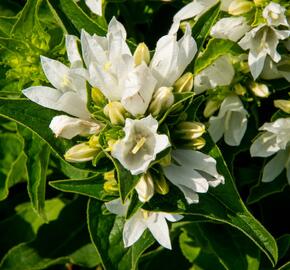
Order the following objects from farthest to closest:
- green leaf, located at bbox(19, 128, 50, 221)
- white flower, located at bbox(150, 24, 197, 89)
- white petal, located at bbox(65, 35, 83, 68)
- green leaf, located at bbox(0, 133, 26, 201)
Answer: green leaf, located at bbox(0, 133, 26, 201) → green leaf, located at bbox(19, 128, 50, 221) → white petal, located at bbox(65, 35, 83, 68) → white flower, located at bbox(150, 24, 197, 89)

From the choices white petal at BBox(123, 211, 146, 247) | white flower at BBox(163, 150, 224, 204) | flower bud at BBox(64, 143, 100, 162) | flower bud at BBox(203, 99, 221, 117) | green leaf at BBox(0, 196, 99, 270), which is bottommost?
green leaf at BBox(0, 196, 99, 270)

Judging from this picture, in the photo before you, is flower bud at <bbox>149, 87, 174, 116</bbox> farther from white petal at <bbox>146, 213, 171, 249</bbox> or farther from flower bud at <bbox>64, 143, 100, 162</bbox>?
white petal at <bbox>146, 213, 171, 249</bbox>

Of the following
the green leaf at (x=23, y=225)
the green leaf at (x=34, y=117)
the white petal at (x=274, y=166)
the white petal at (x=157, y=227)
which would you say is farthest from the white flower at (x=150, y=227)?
the green leaf at (x=23, y=225)

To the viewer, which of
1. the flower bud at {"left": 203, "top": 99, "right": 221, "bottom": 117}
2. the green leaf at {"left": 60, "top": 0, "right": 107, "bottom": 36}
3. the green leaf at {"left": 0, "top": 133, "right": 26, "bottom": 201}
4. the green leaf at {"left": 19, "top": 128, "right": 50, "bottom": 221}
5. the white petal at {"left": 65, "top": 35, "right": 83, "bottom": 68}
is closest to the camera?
the white petal at {"left": 65, "top": 35, "right": 83, "bottom": 68}

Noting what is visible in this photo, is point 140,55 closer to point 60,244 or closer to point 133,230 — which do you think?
point 133,230

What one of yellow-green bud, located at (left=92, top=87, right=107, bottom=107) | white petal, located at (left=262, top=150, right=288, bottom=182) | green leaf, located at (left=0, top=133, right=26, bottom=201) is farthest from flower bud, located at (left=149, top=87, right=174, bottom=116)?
green leaf, located at (left=0, top=133, right=26, bottom=201)

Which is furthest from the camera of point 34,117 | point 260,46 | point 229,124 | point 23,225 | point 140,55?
point 23,225

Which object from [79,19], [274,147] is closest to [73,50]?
[79,19]
